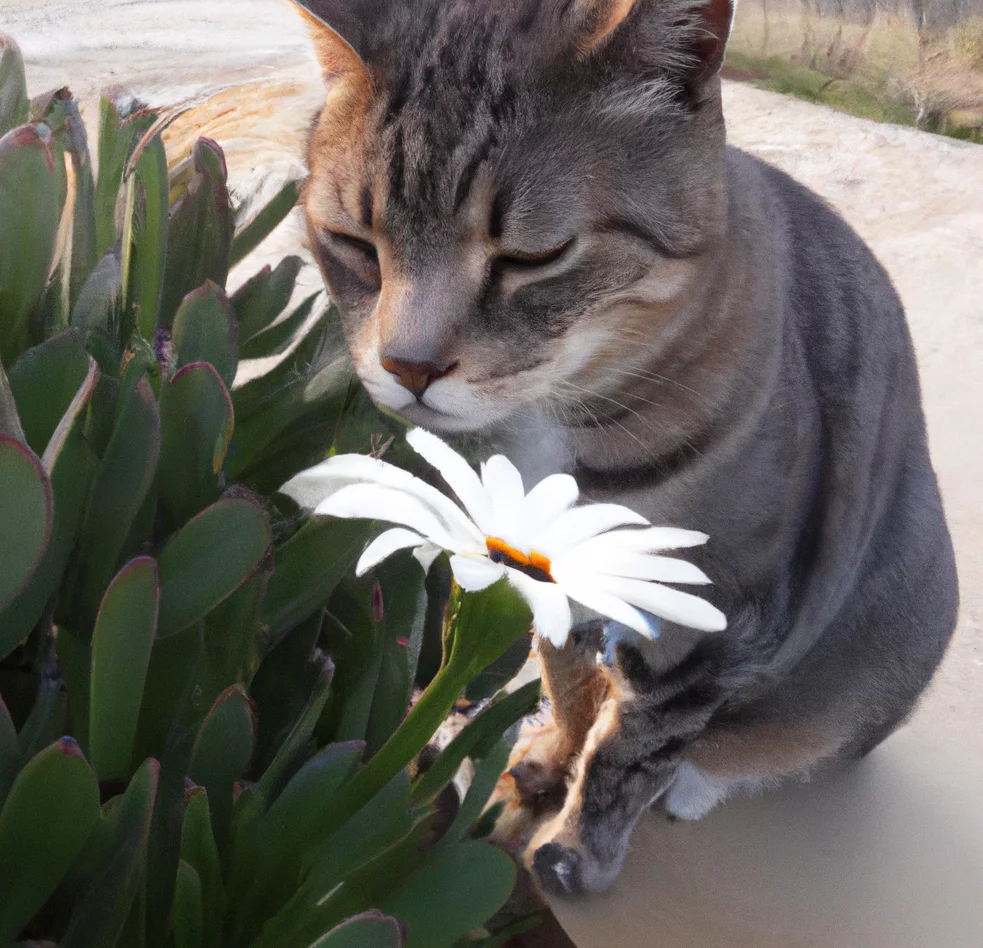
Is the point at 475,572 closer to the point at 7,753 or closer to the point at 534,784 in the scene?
the point at 7,753

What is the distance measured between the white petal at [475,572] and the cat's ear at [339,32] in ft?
1.88

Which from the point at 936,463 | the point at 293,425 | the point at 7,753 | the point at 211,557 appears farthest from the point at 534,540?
the point at 936,463

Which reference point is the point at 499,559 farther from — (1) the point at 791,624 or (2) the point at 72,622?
(1) the point at 791,624

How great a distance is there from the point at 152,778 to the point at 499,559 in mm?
182

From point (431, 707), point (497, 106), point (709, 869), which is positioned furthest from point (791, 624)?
point (431, 707)

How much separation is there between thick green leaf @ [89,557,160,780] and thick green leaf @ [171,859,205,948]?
64 millimetres

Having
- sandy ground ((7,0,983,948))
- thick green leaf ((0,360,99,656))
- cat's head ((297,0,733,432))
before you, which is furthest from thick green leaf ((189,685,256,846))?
sandy ground ((7,0,983,948))

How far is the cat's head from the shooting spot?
79 cm

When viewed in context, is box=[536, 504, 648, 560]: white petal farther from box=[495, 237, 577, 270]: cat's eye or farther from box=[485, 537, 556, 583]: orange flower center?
box=[495, 237, 577, 270]: cat's eye

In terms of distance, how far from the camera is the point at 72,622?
588 mm

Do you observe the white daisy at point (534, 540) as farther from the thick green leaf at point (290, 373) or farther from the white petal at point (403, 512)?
the thick green leaf at point (290, 373)

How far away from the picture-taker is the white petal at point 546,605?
37 centimetres

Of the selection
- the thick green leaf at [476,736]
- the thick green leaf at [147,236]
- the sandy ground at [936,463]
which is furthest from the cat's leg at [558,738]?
the thick green leaf at [147,236]

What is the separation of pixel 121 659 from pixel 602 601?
22 cm
